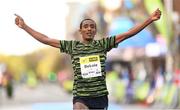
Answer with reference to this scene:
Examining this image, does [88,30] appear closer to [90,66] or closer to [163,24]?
[90,66]

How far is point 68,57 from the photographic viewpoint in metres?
21.0

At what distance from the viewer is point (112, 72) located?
20.2 meters

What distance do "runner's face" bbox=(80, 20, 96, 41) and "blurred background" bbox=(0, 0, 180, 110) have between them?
12.4m

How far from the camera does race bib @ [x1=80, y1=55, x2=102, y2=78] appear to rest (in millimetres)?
5930

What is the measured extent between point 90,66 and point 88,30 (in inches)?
13.0

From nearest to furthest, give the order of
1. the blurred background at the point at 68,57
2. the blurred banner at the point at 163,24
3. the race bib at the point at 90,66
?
the race bib at the point at 90,66
the blurred banner at the point at 163,24
the blurred background at the point at 68,57

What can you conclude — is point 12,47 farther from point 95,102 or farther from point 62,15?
point 95,102

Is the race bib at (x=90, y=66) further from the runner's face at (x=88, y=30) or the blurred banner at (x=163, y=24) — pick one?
the blurred banner at (x=163, y=24)

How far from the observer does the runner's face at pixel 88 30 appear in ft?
19.5

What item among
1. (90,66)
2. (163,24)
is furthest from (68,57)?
(90,66)

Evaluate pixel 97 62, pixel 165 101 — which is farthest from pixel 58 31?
pixel 97 62

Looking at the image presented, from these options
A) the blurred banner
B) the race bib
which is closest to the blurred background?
the blurred banner

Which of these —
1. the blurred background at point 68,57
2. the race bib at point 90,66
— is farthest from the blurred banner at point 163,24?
the race bib at point 90,66

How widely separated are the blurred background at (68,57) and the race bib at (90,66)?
12.4 m
